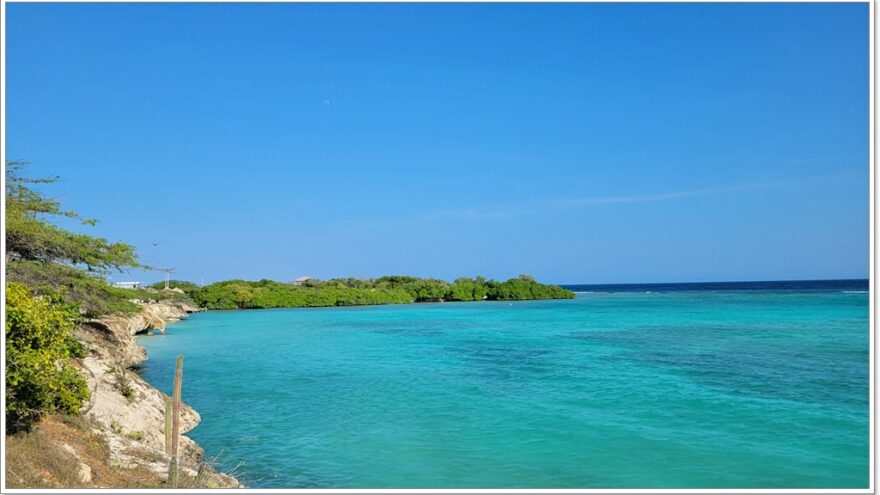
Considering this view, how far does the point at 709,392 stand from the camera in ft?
47.3

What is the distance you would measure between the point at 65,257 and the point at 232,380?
5361 millimetres

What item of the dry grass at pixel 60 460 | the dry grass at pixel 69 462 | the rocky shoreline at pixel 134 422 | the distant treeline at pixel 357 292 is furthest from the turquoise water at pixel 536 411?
the distant treeline at pixel 357 292

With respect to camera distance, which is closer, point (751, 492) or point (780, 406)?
point (751, 492)

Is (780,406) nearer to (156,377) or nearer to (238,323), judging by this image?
(156,377)

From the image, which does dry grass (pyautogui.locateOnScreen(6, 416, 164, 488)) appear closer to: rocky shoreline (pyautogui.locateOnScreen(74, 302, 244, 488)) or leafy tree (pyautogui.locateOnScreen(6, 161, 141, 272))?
rocky shoreline (pyautogui.locateOnScreen(74, 302, 244, 488))

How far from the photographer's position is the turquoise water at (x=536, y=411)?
30.0 feet

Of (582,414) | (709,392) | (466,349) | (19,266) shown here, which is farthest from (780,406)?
(19,266)

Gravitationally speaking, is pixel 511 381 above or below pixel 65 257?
below

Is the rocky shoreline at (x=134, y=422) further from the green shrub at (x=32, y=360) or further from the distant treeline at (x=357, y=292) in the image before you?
the distant treeline at (x=357, y=292)

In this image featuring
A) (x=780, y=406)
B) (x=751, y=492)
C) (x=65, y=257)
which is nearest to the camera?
(x=751, y=492)

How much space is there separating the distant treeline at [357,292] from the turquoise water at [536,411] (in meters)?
36.0

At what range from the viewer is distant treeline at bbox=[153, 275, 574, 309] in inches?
2384

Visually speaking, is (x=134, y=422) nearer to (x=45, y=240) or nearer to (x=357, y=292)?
(x=45, y=240)

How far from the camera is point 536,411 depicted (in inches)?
506
